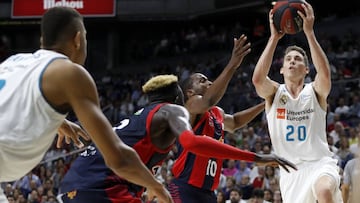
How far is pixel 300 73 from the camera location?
18.2ft

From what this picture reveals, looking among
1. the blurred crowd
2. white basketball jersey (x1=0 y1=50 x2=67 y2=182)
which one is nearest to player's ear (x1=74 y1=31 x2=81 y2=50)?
white basketball jersey (x1=0 y1=50 x2=67 y2=182)

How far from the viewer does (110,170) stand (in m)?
3.71

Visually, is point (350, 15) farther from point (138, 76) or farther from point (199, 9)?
point (138, 76)

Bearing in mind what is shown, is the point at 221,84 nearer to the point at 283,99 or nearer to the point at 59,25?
the point at 283,99

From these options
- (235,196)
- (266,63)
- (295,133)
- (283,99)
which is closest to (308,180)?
(295,133)

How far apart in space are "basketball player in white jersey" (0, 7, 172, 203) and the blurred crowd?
134 inches

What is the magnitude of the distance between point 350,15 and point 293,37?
3048mm

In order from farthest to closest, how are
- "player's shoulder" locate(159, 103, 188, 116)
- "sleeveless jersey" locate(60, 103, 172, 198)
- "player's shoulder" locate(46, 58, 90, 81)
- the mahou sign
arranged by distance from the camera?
the mahou sign, "sleeveless jersey" locate(60, 103, 172, 198), "player's shoulder" locate(159, 103, 188, 116), "player's shoulder" locate(46, 58, 90, 81)

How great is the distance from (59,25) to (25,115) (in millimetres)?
448

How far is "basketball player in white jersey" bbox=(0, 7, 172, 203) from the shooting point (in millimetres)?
2588

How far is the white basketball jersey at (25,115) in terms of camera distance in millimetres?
2635

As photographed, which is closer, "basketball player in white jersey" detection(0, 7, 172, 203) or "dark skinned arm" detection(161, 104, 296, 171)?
"basketball player in white jersey" detection(0, 7, 172, 203)

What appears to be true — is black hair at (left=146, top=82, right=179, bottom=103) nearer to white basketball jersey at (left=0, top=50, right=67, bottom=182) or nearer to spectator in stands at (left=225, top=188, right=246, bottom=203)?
white basketball jersey at (left=0, top=50, right=67, bottom=182)

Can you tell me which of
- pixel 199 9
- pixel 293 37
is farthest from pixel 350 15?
pixel 199 9
